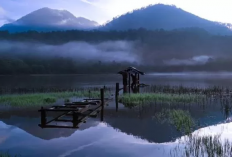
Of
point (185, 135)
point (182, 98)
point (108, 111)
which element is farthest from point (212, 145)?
point (182, 98)

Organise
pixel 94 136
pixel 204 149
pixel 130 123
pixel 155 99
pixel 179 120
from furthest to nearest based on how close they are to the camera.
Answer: pixel 155 99 < pixel 130 123 < pixel 179 120 < pixel 94 136 < pixel 204 149

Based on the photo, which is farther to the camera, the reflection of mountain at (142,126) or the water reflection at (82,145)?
the reflection of mountain at (142,126)

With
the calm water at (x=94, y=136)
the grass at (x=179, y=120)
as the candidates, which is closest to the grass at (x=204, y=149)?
the calm water at (x=94, y=136)

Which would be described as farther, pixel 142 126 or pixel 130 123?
pixel 130 123

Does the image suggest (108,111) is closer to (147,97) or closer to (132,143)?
(147,97)

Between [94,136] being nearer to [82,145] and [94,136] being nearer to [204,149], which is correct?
[82,145]

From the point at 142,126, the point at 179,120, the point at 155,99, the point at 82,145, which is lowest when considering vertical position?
the point at 82,145

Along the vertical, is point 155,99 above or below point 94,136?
above

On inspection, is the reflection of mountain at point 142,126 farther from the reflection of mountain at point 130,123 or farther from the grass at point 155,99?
the grass at point 155,99

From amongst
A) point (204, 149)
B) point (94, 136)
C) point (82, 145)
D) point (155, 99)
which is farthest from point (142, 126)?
point (155, 99)

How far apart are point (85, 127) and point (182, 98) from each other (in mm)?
13931

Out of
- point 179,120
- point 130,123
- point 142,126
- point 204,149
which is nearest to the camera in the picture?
point 204,149

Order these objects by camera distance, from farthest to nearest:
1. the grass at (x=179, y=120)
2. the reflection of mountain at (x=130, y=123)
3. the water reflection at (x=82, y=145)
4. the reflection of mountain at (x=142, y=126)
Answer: the grass at (x=179, y=120), the reflection of mountain at (x=130, y=123), the reflection of mountain at (x=142, y=126), the water reflection at (x=82, y=145)

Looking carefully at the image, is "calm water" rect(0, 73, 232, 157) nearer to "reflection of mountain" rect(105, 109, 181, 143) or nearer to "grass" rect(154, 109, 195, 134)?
"reflection of mountain" rect(105, 109, 181, 143)
